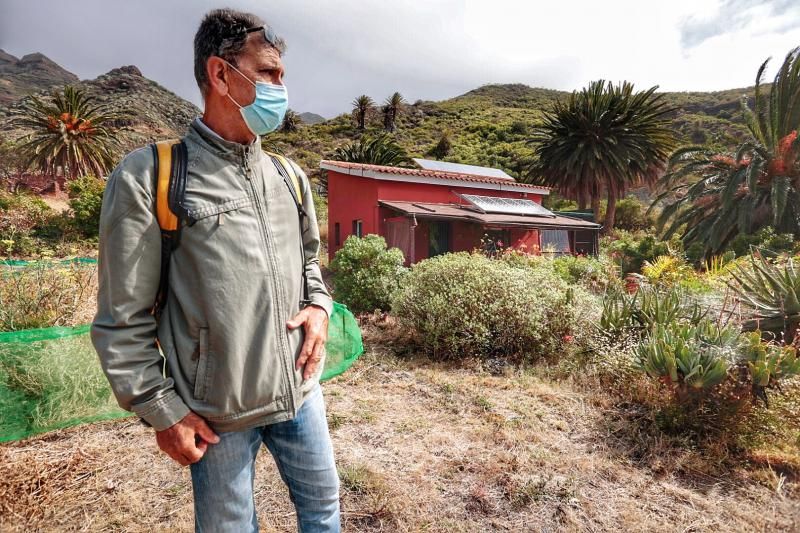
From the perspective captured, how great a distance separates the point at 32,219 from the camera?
621 inches

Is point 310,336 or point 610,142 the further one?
point 610,142

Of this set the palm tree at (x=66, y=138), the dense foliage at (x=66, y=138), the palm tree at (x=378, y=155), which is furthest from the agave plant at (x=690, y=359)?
the dense foliage at (x=66, y=138)

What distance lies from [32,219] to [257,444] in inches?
778

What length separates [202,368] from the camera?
1.31 m

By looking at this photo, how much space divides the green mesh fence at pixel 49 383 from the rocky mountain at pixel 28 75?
96104mm

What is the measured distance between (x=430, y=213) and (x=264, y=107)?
1174cm

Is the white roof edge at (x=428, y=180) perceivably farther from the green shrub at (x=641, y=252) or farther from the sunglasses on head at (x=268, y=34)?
the sunglasses on head at (x=268, y=34)

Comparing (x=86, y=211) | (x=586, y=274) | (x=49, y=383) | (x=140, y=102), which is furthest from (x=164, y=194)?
(x=140, y=102)

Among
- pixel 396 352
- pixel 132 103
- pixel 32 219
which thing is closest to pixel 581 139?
pixel 396 352

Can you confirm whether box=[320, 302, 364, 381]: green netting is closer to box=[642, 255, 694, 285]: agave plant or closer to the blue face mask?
the blue face mask

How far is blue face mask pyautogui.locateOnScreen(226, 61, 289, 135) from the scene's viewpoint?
1515 millimetres

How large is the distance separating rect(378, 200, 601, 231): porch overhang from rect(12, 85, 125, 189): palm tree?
17555 millimetres

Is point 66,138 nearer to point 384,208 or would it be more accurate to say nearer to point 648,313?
point 384,208

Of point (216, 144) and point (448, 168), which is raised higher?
point (448, 168)
